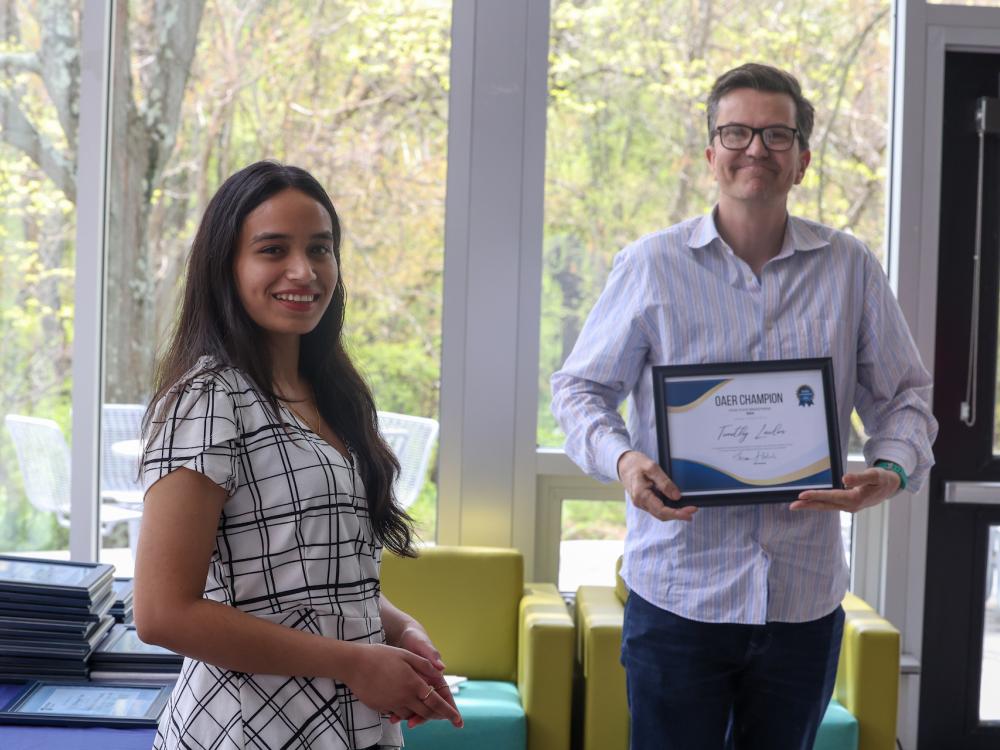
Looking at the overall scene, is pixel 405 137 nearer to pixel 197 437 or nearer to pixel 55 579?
pixel 55 579

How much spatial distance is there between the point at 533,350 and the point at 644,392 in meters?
1.56

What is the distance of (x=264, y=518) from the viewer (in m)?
1.19

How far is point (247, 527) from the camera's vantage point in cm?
119

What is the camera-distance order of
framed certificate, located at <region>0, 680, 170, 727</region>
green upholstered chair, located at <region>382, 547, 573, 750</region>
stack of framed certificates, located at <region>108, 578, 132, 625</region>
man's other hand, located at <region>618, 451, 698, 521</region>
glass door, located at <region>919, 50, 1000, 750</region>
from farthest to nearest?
glass door, located at <region>919, 50, 1000, 750</region>, green upholstered chair, located at <region>382, 547, 573, 750</region>, stack of framed certificates, located at <region>108, 578, 132, 625</region>, man's other hand, located at <region>618, 451, 698, 521</region>, framed certificate, located at <region>0, 680, 170, 727</region>

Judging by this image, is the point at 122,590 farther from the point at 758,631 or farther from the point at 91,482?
the point at 91,482

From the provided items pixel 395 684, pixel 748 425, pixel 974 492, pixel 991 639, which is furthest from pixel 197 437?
pixel 991 639

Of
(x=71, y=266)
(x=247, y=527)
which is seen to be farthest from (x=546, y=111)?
(x=247, y=527)

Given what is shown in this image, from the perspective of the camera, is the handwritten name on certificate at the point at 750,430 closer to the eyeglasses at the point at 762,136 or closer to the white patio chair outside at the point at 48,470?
the eyeglasses at the point at 762,136

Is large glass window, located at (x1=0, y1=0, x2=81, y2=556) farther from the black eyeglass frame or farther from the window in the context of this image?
the black eyeglass frame

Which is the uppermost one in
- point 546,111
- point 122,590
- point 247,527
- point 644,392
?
point 546,111

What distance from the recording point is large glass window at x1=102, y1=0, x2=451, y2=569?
11.6 ft

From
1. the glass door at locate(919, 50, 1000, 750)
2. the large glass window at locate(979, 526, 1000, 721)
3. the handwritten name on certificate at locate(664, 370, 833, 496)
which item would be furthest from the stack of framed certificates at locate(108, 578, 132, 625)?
the large glass window at locate(979, 526, 1000, 721)

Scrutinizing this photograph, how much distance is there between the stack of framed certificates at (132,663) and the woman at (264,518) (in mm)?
685

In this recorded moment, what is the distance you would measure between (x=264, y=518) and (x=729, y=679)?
1.06 m
